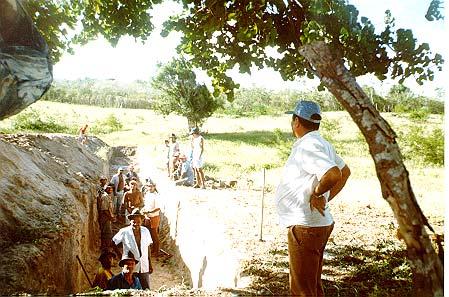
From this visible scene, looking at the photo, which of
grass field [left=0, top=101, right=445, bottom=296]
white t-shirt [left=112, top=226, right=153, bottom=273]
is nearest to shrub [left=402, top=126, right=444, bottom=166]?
grass field [left=0, top=101, right=445, bottom=296]

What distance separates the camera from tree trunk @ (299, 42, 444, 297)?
2.67 metres

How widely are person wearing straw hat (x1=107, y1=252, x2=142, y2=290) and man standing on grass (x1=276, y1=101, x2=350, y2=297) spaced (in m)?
2.85

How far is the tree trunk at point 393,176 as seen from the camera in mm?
2668

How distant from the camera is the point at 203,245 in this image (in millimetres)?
7770

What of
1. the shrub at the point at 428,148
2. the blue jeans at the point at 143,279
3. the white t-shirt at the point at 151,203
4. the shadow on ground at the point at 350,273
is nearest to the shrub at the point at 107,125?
the white t-shirt at the point at 151,203

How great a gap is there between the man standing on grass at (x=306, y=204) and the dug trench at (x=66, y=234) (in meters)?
2.38

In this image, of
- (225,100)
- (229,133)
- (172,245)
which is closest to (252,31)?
(172,245)

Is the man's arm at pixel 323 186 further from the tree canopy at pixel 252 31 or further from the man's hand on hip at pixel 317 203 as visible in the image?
the tree canopy at pixel 252 31

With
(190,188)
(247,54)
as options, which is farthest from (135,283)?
(190,188)

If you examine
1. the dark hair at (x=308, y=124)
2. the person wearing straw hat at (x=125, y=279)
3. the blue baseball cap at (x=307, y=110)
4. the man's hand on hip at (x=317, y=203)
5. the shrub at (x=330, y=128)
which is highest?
the shrub at (x=330, y=128)

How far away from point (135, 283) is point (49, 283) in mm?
1140

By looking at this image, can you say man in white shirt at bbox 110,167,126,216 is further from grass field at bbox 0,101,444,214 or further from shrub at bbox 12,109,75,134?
shrub at bbox 12,109,75,134

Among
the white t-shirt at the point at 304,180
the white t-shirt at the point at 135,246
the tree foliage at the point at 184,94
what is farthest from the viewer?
the tree foliage at the point at 184,94

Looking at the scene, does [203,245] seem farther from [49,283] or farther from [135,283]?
[49,283]
